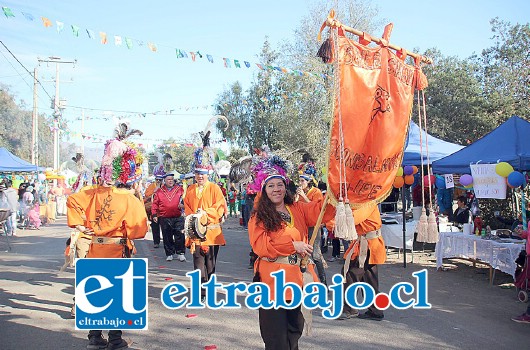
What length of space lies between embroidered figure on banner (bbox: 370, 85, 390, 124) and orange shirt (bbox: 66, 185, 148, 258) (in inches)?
106

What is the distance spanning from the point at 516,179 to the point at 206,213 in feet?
16.7

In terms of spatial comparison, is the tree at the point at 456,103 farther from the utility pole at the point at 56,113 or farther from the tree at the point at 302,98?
the utility pole at the point at 56,113

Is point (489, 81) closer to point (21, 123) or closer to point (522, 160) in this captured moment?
point (522, 160)

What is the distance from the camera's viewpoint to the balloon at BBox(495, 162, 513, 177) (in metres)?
8.01

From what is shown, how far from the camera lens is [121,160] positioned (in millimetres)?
5266

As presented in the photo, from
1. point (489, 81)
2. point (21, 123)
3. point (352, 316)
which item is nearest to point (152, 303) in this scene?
point (352, 316)

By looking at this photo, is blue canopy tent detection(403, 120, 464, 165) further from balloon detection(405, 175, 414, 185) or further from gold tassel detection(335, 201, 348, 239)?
gold tassel detection(335, 201, 348, 239)

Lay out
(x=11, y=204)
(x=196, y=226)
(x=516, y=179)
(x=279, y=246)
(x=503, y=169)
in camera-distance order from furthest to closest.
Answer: (x=11, y=204) → (x=503, y=169) → (x=516, y=179) → (x=196, y=226) → (x=279, y=246)

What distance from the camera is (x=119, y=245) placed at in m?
5.10

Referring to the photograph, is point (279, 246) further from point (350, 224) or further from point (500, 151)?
point (500, 151)

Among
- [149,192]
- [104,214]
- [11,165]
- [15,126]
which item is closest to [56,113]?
[11,165]

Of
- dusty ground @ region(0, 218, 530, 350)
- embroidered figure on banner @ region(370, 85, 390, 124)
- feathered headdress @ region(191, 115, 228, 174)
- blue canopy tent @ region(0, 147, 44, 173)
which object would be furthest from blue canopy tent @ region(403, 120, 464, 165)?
blue canopy tent @ region(0, 147, 44, 173)

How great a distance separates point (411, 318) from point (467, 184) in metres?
4.55

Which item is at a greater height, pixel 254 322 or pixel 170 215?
pixel 170 215
